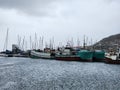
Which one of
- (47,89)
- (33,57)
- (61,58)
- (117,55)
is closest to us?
(47,89)

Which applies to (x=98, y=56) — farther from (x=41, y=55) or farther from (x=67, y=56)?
(x=41, y=55)

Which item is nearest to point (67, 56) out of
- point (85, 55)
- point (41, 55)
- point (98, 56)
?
point (85, 55)

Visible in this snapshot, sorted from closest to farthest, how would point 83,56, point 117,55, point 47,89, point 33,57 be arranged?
point 47,89, point 117,55, point 83,56, point 33,57

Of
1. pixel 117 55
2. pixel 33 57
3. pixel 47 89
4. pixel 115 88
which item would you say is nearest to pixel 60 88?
pixel 47 89

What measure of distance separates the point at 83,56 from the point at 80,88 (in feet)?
328

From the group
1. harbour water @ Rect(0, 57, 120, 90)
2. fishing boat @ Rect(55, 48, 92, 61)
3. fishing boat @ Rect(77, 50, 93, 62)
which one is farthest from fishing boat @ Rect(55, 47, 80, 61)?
harbour water @ Rect(0, 57, 120, 90)

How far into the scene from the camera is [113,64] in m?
119

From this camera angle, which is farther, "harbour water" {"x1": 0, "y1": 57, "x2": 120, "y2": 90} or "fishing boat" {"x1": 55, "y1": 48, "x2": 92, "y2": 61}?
"fishing boat" {"x1": 55, "y1": 48, "x2": 92, "y2": 61}

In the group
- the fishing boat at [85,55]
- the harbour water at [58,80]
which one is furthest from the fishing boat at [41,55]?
the harbour water at [58,80]

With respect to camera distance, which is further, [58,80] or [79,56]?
[79,56]

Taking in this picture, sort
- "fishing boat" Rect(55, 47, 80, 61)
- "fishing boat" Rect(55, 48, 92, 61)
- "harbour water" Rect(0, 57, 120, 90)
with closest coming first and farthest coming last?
1. "harbour water" Rect(0, 57, 120, 90)
2. "fishing boat" Rect(55, 48, 92, 61)
3. "fishing boat" Rect(55, 47, 80, 61)

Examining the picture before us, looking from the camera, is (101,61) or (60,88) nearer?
(60,88)

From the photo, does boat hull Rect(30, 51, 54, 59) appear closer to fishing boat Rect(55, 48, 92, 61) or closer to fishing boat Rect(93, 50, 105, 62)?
fishing boat Rect(55, 48, 92, 61)

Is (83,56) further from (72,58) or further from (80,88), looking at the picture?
(80,88)
